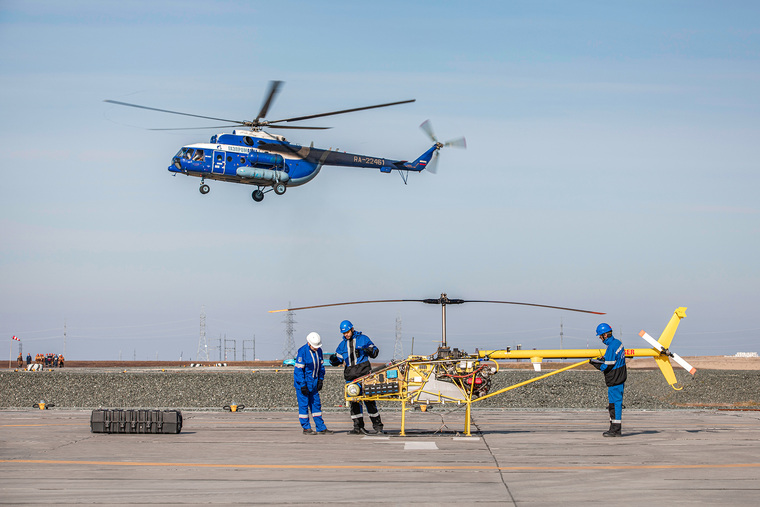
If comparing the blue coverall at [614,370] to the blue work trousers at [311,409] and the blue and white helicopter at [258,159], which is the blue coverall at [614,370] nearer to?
the blue work trousers at [311,409]

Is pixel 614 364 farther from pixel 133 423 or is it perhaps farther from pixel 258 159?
pixel 258 159

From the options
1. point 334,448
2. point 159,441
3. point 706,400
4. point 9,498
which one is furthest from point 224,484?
point 706,400

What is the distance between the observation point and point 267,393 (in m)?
36.3

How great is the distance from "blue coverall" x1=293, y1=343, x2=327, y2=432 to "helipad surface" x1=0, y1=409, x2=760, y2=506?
50 cm

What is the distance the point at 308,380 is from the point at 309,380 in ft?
0.07

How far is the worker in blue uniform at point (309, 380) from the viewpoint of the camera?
1759 centimetres

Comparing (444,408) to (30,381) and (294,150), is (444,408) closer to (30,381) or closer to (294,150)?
(294,150)

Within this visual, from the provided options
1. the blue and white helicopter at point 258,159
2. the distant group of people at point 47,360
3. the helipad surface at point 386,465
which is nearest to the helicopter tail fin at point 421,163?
the blue and white helicopter at point 258,159

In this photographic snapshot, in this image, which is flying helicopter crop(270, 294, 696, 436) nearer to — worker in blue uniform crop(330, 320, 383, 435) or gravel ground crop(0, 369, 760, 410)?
worker in blue uniform crop(330, 320, 383, 435)

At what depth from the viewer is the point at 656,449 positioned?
49.3ft

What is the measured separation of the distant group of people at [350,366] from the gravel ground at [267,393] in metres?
8.72

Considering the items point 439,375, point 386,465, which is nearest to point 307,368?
point 439,375

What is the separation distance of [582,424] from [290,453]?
8.93m

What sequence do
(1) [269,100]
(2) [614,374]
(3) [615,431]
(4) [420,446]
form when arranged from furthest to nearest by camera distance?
(1) [269,100] < (2) [614,374] < (3) [615,431] < (4) [420,446]
